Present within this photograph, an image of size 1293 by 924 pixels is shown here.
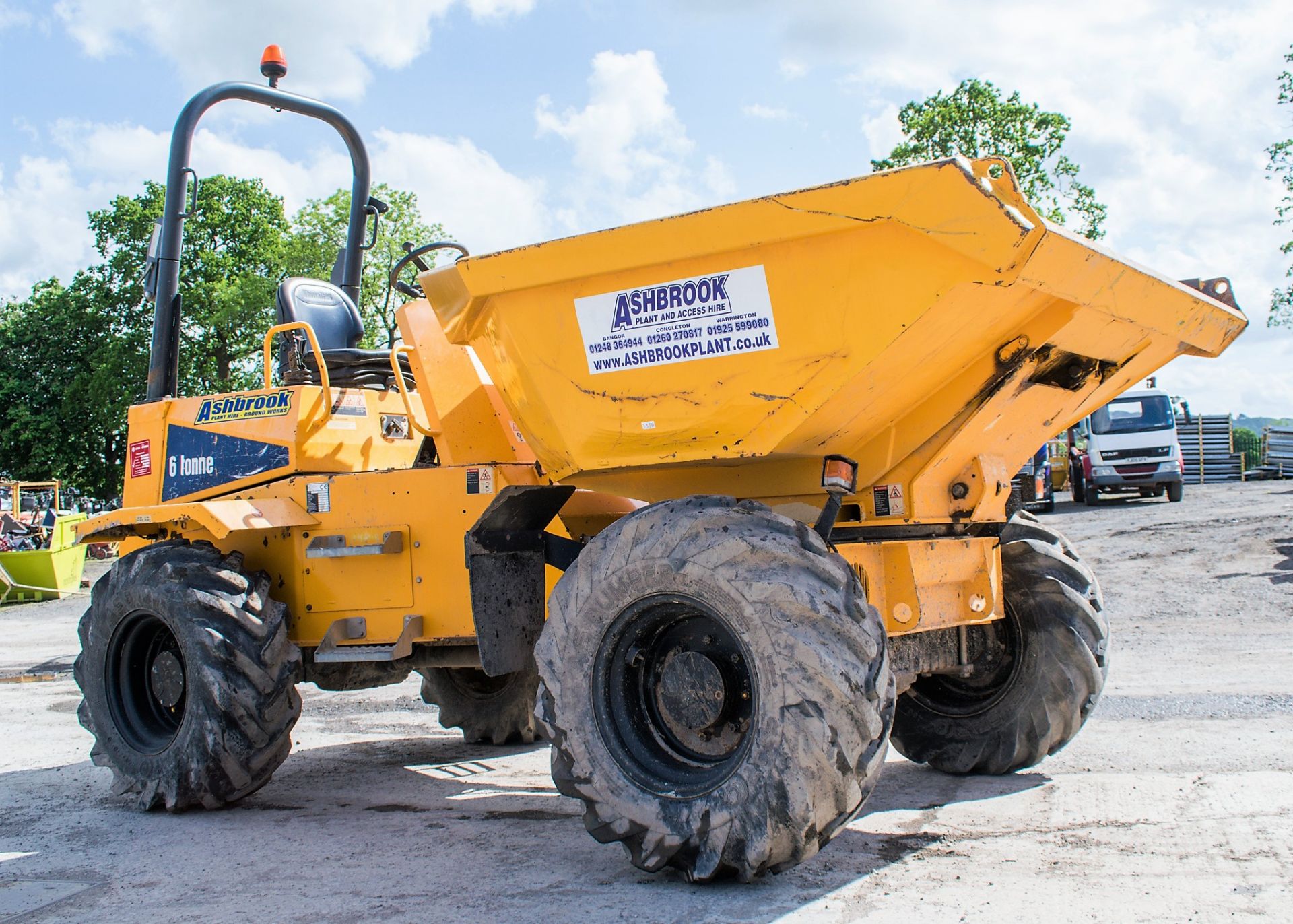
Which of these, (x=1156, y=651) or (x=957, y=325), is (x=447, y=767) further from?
(x=1156, y=651)

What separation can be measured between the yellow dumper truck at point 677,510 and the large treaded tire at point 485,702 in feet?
3.19

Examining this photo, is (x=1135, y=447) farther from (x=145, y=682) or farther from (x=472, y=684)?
(x=145, y=682)

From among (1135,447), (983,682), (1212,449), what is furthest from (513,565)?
(1212,449)

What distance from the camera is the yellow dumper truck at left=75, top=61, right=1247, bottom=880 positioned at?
3590mm

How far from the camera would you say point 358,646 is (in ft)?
17.6

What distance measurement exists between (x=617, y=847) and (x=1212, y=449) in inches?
1245

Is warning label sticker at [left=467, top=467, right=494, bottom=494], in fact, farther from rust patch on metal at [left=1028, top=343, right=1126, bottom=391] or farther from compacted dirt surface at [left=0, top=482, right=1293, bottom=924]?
rust patch on metal at [left=1028, top=343, right=1126, bottom=391]

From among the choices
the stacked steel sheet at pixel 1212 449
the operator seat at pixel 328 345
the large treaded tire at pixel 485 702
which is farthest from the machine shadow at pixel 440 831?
the stacked steel sheet at pixel 1212 449

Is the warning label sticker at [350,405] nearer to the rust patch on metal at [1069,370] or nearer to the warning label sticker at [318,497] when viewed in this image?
the warning label sticker at [318,497]

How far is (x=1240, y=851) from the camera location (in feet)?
12.4

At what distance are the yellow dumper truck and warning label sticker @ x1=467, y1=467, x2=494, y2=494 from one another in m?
0.02

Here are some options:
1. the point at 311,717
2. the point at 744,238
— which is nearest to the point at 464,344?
the point at 744,238

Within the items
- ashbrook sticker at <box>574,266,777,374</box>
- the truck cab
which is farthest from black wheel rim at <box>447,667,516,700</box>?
the truck cab

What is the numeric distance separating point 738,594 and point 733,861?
2.69 feet
